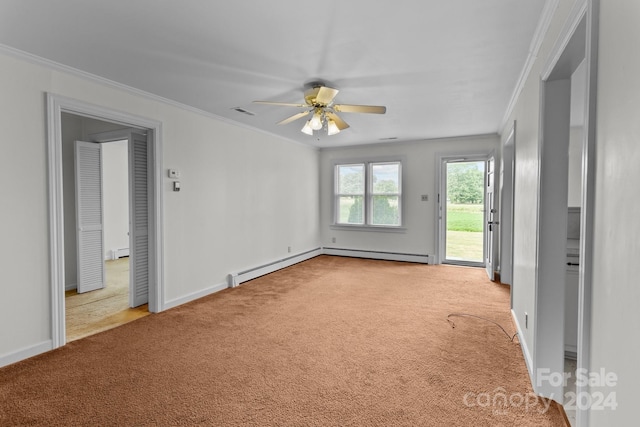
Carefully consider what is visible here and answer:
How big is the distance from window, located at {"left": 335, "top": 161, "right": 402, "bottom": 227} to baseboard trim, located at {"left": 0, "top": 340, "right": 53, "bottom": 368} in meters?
5.27

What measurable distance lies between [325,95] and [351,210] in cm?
429

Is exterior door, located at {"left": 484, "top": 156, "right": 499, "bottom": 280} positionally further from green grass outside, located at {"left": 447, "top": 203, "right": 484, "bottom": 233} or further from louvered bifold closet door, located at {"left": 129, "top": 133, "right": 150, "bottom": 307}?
louvered bifold closet door, located at {"left": 129, "top": 133, "right": 150, "bottom": 307}

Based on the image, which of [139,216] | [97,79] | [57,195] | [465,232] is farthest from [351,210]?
[57,195]

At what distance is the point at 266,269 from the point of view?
17.9 ft

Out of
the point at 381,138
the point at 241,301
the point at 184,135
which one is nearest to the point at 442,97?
the point at 381,138

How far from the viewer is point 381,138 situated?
6.04 metres

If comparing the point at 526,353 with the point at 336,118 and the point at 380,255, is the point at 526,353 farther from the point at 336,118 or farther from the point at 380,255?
the point at 380,255

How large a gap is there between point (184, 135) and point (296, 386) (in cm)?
314

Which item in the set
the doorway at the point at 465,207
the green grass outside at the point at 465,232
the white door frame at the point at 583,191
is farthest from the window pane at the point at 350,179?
the white door frame at the point at 583,191

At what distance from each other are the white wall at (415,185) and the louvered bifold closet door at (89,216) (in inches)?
174

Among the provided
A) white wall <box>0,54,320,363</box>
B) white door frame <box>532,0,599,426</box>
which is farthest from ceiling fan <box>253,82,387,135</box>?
white wall <box>0,54,320,363</box>

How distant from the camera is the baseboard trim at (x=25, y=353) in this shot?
250cm

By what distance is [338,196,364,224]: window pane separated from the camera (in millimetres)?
7012

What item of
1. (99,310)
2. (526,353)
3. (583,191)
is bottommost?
(99,310)
